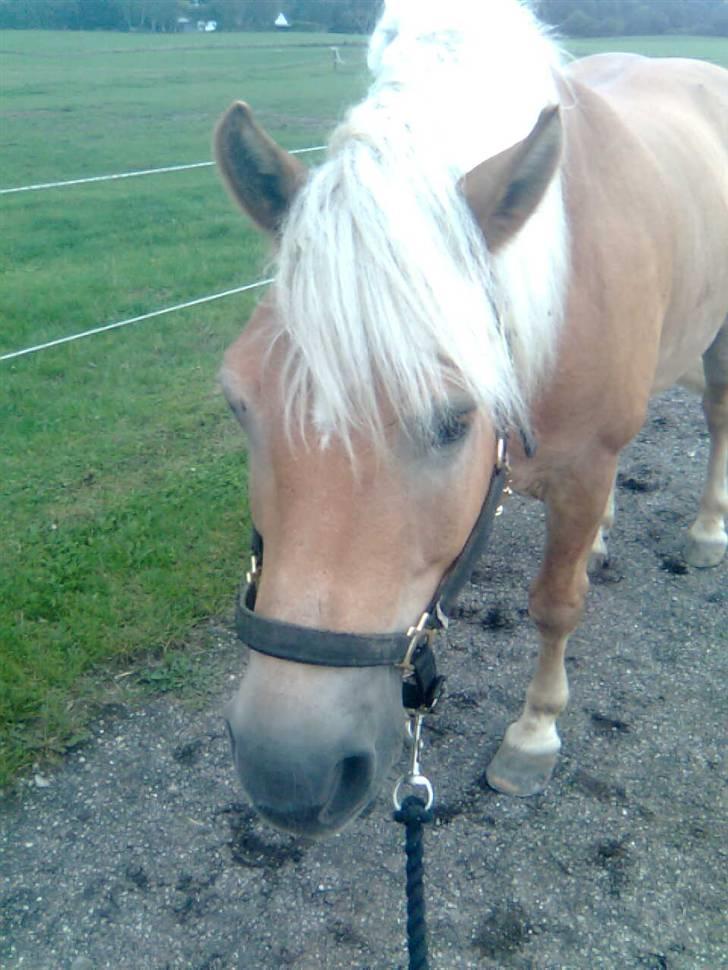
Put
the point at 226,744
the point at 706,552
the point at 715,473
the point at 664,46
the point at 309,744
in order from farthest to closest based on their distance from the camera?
the point at 664,46 < the point at 715,473 < the point at 706,552 < the point at 226,744 < the point at 309,744

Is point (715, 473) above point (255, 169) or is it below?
below

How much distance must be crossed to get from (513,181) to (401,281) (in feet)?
1.00

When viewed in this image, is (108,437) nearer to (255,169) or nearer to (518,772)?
(518,772)

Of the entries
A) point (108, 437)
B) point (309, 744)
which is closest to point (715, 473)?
point (309, 744)

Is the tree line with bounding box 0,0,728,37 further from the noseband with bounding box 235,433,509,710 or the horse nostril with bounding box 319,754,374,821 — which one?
the horse nostril with bounding box 319,754,374,821

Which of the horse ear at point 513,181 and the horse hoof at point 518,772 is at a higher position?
the horse ear at point 513,181

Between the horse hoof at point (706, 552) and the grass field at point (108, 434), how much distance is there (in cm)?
199

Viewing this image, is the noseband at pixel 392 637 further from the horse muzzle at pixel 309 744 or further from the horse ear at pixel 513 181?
the horse ear at pixel 513 181

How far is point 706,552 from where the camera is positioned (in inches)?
146

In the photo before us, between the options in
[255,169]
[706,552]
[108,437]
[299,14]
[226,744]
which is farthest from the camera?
[299,14]

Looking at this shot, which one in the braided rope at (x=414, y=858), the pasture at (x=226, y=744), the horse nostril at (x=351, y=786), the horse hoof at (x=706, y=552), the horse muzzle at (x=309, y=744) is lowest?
the horse hoof at (x=706, y=552)

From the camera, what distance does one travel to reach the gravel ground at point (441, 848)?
6.86ft

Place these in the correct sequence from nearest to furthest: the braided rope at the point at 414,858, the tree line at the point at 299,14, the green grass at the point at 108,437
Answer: the braided rope at the point at 414,858 < the green grass at the point at 108,437 < the tree line at the point at 299,14

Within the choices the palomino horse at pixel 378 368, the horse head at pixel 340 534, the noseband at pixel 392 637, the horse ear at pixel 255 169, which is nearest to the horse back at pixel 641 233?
the palomino horse at pixel 378 368
